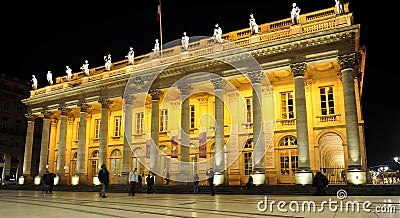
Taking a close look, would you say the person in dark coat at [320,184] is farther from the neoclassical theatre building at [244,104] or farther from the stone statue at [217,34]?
the stone statue at [217,34]

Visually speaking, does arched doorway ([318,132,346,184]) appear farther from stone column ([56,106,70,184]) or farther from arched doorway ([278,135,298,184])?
stone column ([56,106,70,184])

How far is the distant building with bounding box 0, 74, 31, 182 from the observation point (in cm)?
4850

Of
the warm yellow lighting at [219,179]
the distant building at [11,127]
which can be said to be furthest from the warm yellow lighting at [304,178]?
the distant building at [11,127]

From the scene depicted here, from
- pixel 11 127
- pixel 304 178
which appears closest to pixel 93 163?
pixel 11 127

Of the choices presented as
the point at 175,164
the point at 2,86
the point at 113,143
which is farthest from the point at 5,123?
the point at 175,164

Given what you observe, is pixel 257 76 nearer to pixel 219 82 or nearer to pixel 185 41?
pixel 219 82

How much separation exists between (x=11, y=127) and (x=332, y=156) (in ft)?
151

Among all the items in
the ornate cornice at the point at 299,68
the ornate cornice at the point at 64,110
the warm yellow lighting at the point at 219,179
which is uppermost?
the ornate cornice at the point at 299,68

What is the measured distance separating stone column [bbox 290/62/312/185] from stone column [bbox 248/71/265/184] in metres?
2.34

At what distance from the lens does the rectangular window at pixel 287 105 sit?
25.5m

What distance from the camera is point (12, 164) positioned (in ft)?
164

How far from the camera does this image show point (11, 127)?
5031cm

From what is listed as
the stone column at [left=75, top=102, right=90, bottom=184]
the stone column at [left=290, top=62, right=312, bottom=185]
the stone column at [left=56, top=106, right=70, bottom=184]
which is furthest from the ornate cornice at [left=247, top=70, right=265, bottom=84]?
the stone column at [left=56, top=106, right=70, bottom=184]

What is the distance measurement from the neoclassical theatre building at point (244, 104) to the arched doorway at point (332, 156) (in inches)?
3.1
